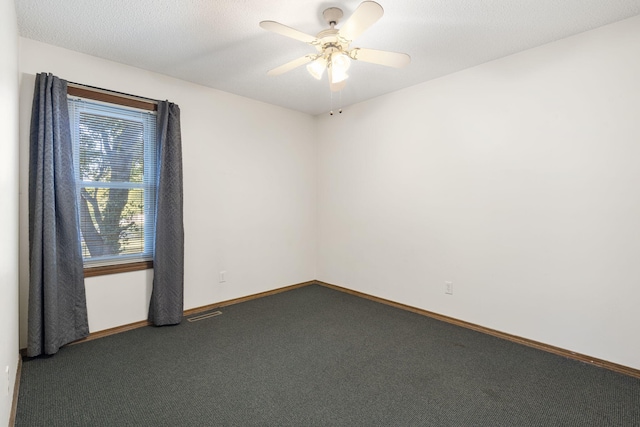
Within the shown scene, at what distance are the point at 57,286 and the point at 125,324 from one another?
72cm

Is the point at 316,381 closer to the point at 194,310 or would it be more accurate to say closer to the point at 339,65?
the point at 194,310

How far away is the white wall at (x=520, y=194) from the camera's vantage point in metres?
2.33

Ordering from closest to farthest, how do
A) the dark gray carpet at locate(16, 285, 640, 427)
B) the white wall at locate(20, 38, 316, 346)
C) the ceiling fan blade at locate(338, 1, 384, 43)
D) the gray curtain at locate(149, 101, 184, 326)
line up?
the ceiling fan blade at locate(338, 1, 384, 43), the dark gray carpet at locate(16, 285, 640, 427), the white wall at locate(20, 38, 316, 346), the gray curtain at locate(149, 101, 184, 326)

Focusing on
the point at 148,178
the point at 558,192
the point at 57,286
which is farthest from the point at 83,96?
the point at 558,192

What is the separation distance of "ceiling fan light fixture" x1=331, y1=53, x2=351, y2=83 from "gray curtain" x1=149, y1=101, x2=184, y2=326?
5.83 feet

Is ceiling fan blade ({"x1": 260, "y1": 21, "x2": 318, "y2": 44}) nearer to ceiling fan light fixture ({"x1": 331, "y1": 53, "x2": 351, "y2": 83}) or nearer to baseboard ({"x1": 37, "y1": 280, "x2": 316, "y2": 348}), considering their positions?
ceiling fan light fixture ({"x1": 331, "y1": 53, "x2": 351, "y2": 83})

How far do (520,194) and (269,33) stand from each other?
2.44 meters

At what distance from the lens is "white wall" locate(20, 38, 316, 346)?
280 centimetres

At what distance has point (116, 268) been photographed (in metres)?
2.98

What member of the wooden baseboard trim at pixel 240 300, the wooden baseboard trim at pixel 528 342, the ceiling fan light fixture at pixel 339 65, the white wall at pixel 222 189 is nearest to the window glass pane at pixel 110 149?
the white wall at pixel 222 189

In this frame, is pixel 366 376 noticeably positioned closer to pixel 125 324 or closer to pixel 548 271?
pixel 548 271

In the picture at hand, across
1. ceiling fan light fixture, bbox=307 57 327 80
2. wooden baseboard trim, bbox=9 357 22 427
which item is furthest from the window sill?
ceiling fan light fixture, bbox=307 57 327 80

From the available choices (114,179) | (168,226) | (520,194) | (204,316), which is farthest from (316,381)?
(114,179)

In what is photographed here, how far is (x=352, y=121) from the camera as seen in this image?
4207 mm
